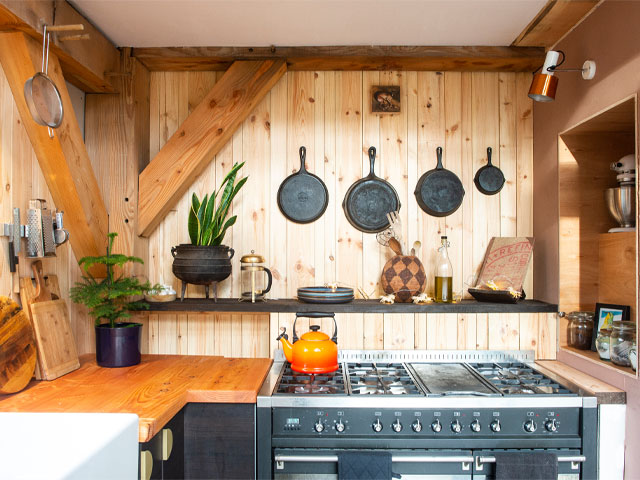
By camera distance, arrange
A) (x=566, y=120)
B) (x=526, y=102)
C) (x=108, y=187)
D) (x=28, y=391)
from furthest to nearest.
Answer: (x=526, y=102) < (x=108, y=187) < (x=566, y=120) < (x=28, y=391)

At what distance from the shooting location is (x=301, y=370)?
2.01 m

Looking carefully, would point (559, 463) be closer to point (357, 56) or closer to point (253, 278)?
point (253, 278)

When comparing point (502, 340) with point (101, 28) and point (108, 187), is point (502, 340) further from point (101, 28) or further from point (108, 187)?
point (101, 28)

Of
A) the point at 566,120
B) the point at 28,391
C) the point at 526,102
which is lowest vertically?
the point at 28,391

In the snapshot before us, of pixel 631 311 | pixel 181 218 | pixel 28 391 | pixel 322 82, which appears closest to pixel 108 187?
pixel 181 218

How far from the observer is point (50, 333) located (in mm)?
1926

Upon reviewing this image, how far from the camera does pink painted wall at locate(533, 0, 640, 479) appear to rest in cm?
174

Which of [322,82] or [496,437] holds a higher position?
[322,82]

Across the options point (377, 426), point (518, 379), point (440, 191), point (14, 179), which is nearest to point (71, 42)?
point (14, 179)

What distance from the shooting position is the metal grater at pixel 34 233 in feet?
6.06

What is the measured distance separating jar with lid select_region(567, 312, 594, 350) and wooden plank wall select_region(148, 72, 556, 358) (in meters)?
0.58

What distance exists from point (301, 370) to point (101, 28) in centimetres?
194

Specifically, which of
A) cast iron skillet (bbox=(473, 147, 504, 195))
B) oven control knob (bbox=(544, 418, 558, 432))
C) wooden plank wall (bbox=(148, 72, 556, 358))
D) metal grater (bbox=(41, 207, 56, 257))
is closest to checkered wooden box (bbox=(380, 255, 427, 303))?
wooden plank wall (bbox=(148, 72, 556, 358))

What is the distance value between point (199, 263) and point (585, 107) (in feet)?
6.51
